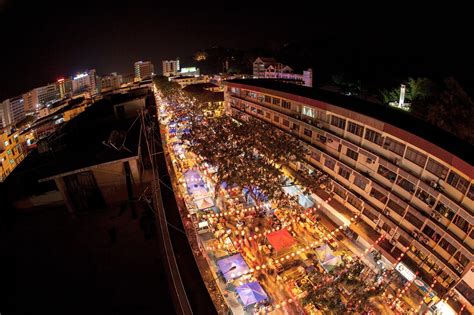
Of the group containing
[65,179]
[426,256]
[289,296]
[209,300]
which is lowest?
[289,296]

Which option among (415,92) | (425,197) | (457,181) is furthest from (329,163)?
(415,92)

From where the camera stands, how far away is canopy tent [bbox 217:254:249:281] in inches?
579

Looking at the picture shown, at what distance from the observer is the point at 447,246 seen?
41.1ft

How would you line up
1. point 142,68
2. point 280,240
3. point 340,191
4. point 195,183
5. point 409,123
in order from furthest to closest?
point 142,68 → point 195,183 → point 340,191 → point 280,240 → point 409,123

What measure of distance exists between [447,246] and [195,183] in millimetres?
18340

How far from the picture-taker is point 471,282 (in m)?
11.3

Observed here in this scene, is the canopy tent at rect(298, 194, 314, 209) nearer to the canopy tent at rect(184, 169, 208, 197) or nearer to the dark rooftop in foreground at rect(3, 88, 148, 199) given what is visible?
the canopy tent at rect(184, 169, 208, 197)

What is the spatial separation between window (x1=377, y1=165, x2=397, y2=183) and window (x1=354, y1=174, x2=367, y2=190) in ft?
4.36

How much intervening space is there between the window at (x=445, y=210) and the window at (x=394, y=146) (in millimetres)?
3427

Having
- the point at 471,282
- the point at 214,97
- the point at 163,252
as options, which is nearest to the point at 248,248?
the point at 163,252

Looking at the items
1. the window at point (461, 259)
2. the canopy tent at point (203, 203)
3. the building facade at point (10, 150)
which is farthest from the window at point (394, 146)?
the building facade at point (10, 150)

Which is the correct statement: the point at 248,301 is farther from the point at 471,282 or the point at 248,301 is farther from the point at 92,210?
the point at 471,282

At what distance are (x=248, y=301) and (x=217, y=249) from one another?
16.9ft

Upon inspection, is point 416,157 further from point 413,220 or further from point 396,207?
point 413,220
